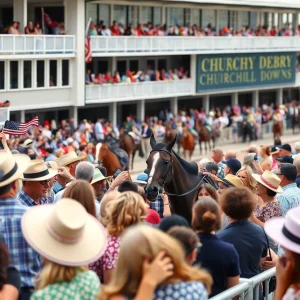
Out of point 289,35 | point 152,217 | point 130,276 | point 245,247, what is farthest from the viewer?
point 289,35

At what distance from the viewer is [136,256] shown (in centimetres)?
514

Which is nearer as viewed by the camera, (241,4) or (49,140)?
(49,140)

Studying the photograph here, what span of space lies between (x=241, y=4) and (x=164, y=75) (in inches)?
324

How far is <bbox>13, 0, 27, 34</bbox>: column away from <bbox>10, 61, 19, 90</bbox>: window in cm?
156

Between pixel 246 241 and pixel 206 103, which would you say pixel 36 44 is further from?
pixel 246 241

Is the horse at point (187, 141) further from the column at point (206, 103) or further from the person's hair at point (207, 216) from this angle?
the person's hair at point (207, 216)

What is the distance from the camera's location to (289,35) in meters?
54.4

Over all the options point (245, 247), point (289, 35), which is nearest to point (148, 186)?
point (245, 247)

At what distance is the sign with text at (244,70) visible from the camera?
153 feet

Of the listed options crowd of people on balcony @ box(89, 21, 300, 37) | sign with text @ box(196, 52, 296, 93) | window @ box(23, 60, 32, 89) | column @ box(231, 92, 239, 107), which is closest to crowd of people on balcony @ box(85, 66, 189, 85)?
sign with text @ box(196, 52, 296, 93)

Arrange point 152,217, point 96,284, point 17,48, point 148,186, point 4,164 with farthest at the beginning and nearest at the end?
point 17,48 < point 148,186 < point 152,217 < point 4,164 < point 96,284

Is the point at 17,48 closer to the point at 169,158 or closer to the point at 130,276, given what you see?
the point at 169,158

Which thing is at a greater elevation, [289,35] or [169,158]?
[289,35]

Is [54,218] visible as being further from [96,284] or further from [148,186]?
[148,186]
